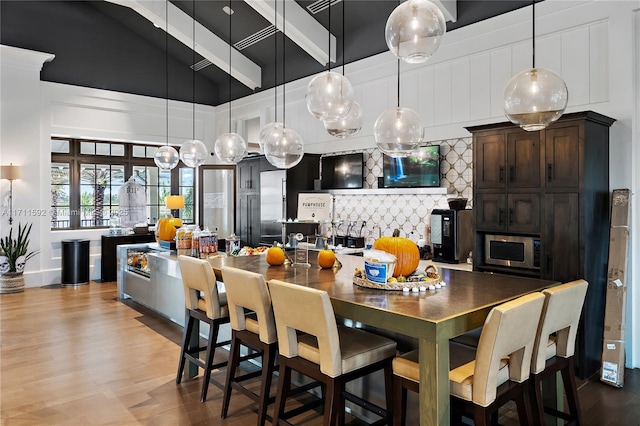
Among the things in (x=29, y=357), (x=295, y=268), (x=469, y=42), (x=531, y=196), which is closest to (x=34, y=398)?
(x=29, y=357)

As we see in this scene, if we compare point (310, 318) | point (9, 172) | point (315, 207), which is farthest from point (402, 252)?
point (9, 172)

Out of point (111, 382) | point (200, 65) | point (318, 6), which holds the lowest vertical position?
point (111, 382)

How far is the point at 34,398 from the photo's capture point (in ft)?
11.1

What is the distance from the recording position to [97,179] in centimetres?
870

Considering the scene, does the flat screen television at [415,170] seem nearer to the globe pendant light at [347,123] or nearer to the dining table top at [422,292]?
the globe pendant light at [347,123]

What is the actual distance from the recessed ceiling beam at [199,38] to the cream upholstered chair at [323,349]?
5813 mm

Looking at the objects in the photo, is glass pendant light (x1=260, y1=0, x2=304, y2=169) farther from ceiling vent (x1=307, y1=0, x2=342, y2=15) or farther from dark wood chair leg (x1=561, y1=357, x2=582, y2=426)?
ceiling vent (x1=307, y1=0, x2=342, y2=15)

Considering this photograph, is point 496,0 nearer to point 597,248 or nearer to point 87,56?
point 597,248

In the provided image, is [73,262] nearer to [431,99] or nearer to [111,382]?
[111,382]

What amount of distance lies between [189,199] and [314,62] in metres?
4.30

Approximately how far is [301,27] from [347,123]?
3631mm

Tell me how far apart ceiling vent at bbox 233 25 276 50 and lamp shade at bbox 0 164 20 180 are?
4.21 meters

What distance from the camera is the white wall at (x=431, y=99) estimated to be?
4.04m

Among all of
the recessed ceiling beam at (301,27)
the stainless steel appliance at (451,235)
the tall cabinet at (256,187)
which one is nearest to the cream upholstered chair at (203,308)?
the stainless steel appliance at (451,235)
